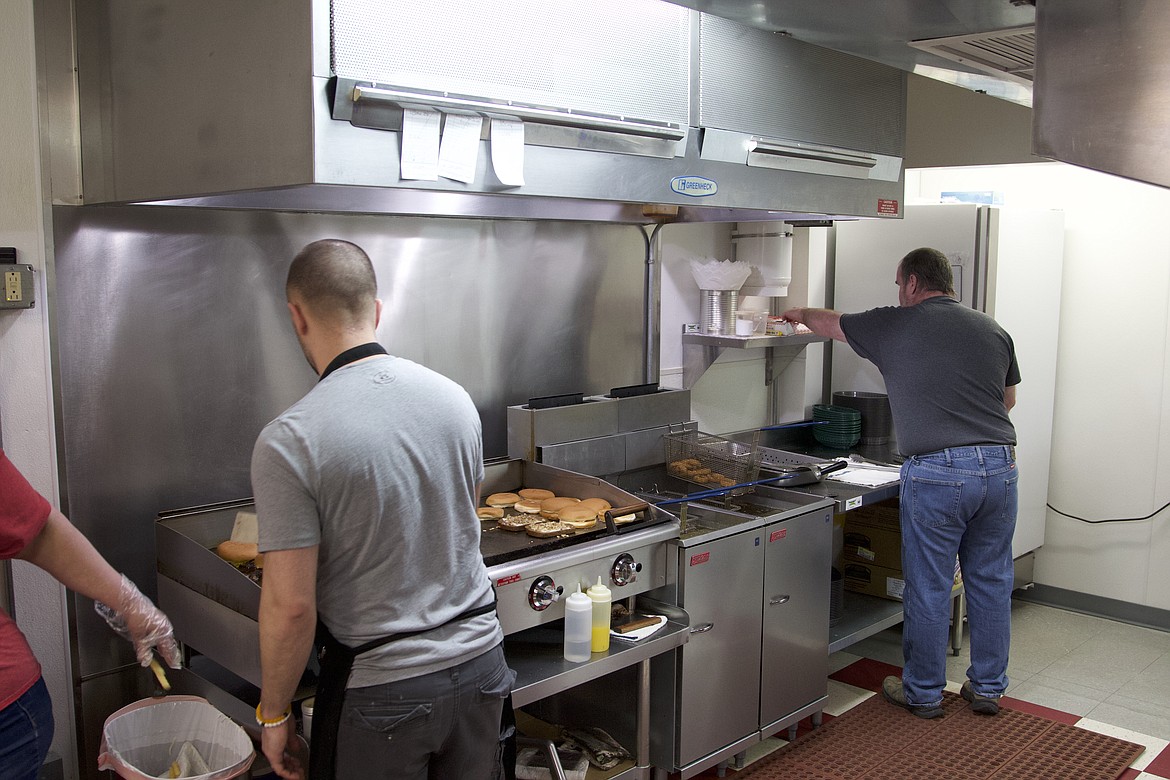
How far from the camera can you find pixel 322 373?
6.11ft

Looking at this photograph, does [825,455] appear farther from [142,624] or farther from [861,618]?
[142,624]

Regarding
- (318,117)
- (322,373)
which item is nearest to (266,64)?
(318,117)

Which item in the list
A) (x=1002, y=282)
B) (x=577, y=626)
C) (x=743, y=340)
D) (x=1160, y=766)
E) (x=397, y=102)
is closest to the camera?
(x=397, y=102)

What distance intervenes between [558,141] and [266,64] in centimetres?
68

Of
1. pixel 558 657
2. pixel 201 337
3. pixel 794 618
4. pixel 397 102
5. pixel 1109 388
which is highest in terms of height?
pixel 397 102

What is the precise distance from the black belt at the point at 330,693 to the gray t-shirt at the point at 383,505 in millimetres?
15

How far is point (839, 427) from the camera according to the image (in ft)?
14.5

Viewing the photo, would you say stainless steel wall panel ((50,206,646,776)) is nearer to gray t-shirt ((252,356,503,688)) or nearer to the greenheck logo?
the greenheck logo

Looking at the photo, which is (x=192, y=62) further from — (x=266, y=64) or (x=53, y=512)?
(x=53, y=512)

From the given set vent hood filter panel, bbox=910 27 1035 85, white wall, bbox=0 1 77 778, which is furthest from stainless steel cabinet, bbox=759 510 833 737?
white wall, bbox=0 1 77 778

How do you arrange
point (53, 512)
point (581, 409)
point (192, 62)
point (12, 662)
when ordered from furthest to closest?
point (581, 409), point (192, 62), point (53, 512), point (12, 662)

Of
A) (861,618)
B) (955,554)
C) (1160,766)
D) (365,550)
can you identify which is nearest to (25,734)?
(365,550)

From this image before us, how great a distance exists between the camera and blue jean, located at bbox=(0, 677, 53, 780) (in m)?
1.69

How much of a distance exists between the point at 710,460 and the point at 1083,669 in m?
2.01
